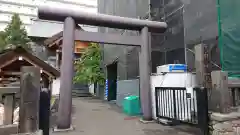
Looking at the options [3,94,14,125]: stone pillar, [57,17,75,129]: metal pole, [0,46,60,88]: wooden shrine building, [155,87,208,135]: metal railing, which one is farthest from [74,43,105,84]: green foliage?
[3,94,14,125]: stone pillar

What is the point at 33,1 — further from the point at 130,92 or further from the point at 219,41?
the point at 219,41

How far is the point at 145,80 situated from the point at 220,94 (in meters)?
2.94

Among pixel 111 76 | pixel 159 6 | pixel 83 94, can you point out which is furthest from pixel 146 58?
pixel 83 94

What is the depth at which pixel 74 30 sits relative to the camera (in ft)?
18.9

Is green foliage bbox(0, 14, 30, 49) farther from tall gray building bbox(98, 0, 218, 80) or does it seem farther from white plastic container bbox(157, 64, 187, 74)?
white plastic container bbox(157, 64, 187, 74)

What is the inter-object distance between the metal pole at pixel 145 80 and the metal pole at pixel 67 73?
8.55 ft

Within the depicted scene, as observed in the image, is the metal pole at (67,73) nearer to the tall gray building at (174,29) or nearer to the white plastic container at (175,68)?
the white plastic container at (175,68)

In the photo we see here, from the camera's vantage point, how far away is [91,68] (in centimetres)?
1534

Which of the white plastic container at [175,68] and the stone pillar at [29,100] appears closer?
the stone pillar at [29,100]

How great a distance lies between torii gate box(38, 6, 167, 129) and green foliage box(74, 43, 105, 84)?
28.3 feet

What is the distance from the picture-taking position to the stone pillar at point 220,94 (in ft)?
12.3

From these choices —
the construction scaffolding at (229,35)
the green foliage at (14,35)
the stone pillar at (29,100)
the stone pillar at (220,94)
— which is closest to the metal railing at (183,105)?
the stone pillar at (220,94)

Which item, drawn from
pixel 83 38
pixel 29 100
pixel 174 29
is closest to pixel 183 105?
pixel 174 29

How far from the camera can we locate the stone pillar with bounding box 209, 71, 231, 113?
147 inches
